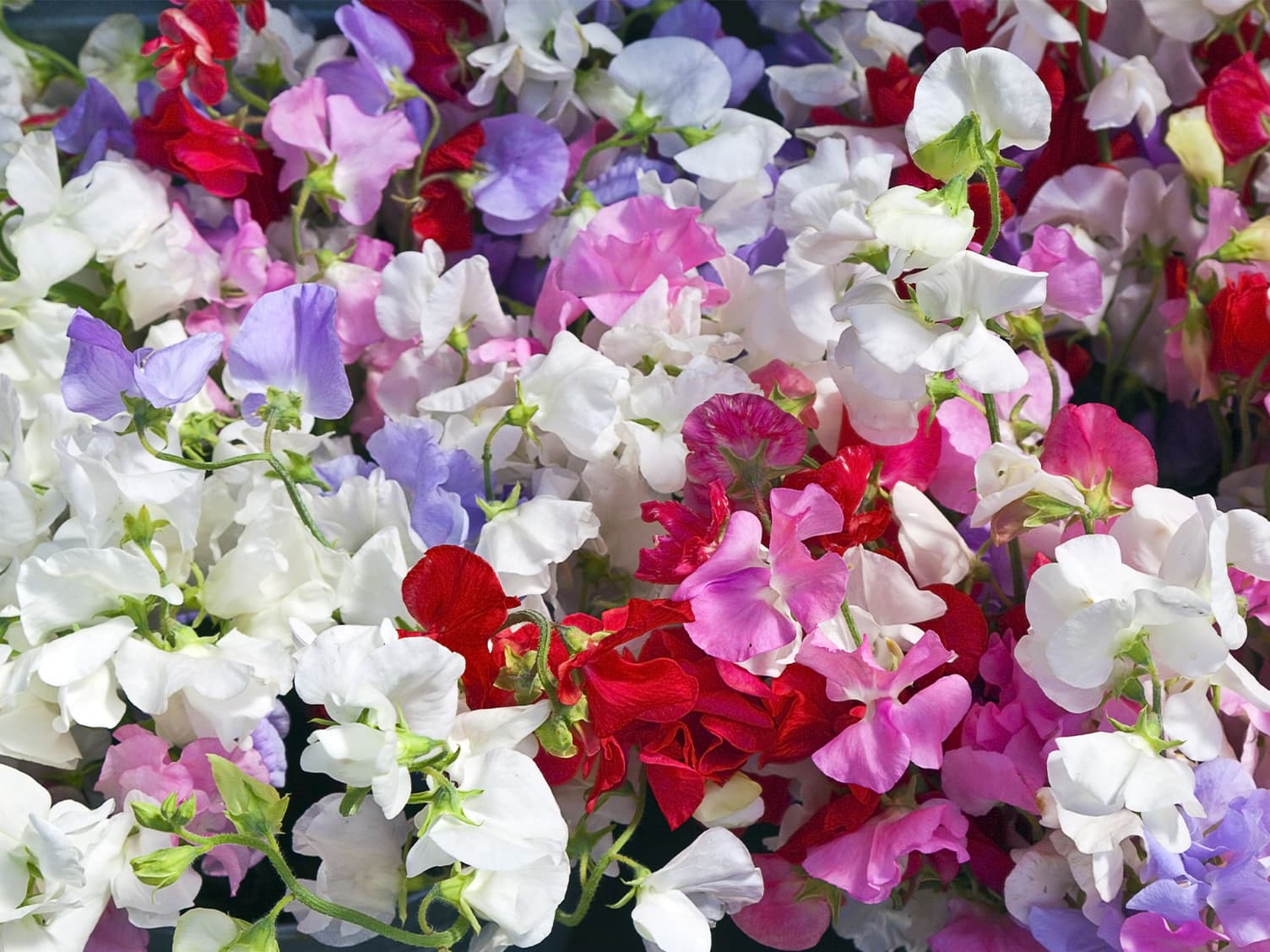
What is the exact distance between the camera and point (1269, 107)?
2.25 feet

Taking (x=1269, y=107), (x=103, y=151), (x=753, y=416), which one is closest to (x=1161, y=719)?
(x=753, y=416)

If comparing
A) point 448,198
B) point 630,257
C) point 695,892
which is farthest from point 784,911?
point 448,198

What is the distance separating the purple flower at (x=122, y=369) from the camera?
Result: 502 millimetres

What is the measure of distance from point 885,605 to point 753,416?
99mm

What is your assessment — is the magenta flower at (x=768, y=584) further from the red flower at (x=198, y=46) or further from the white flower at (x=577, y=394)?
the red flower at (x=198, y=46)

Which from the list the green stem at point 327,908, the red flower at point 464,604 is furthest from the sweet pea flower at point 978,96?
the green stem at point 327,908

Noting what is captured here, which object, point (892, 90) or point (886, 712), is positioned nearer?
point (886, 712)

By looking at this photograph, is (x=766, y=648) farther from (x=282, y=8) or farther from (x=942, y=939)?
(x=282, y=8)

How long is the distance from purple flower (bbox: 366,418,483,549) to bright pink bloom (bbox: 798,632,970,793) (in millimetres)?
163

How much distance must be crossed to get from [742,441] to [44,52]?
491 mm

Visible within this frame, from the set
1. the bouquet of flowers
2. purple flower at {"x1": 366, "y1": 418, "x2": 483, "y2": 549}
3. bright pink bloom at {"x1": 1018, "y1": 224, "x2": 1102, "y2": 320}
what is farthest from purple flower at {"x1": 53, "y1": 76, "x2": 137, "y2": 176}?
bright pink bloom at {"x1": 1018, "y1": 224, "x2": 1102, "y2": 320}

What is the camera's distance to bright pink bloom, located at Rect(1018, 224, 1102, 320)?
0.63 m

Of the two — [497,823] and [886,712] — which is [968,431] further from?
[497,823]

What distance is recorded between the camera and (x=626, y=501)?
0.60 m
